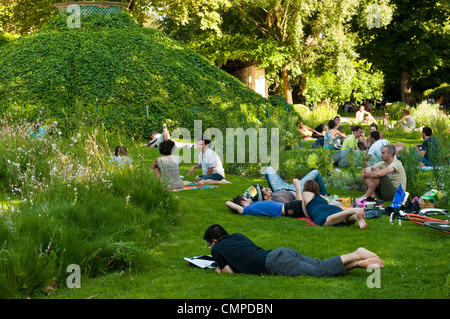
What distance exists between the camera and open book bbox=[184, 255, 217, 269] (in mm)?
6266

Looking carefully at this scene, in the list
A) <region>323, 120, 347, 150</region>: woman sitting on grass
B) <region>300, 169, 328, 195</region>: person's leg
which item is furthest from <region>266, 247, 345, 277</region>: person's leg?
<region>323, 120, 347, 150</region>: woman sitting on grass

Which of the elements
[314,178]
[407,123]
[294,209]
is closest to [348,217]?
[294,209]

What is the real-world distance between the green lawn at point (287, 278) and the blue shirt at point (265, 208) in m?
0.19

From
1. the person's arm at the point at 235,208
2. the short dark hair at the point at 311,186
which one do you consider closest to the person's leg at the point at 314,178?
the person's arm at the point at 235,208

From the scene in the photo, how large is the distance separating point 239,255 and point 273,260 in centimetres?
36

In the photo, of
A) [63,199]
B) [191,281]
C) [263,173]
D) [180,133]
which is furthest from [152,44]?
[191,281]

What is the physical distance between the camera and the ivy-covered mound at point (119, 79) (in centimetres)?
2077

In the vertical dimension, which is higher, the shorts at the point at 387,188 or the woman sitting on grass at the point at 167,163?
the woman sitting on grass at the point at 167,163

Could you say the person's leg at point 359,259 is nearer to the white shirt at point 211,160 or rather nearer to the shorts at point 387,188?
the shorts at point 387,188

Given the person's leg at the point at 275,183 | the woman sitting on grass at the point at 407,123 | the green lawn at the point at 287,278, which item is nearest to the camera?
the green lawn at the point at 287,278

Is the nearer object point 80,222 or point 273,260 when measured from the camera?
point 273,260

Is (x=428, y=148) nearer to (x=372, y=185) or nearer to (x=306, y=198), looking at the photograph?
(x=372, y=185)

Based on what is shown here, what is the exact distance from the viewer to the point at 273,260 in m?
5.86

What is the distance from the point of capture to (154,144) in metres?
17.5
